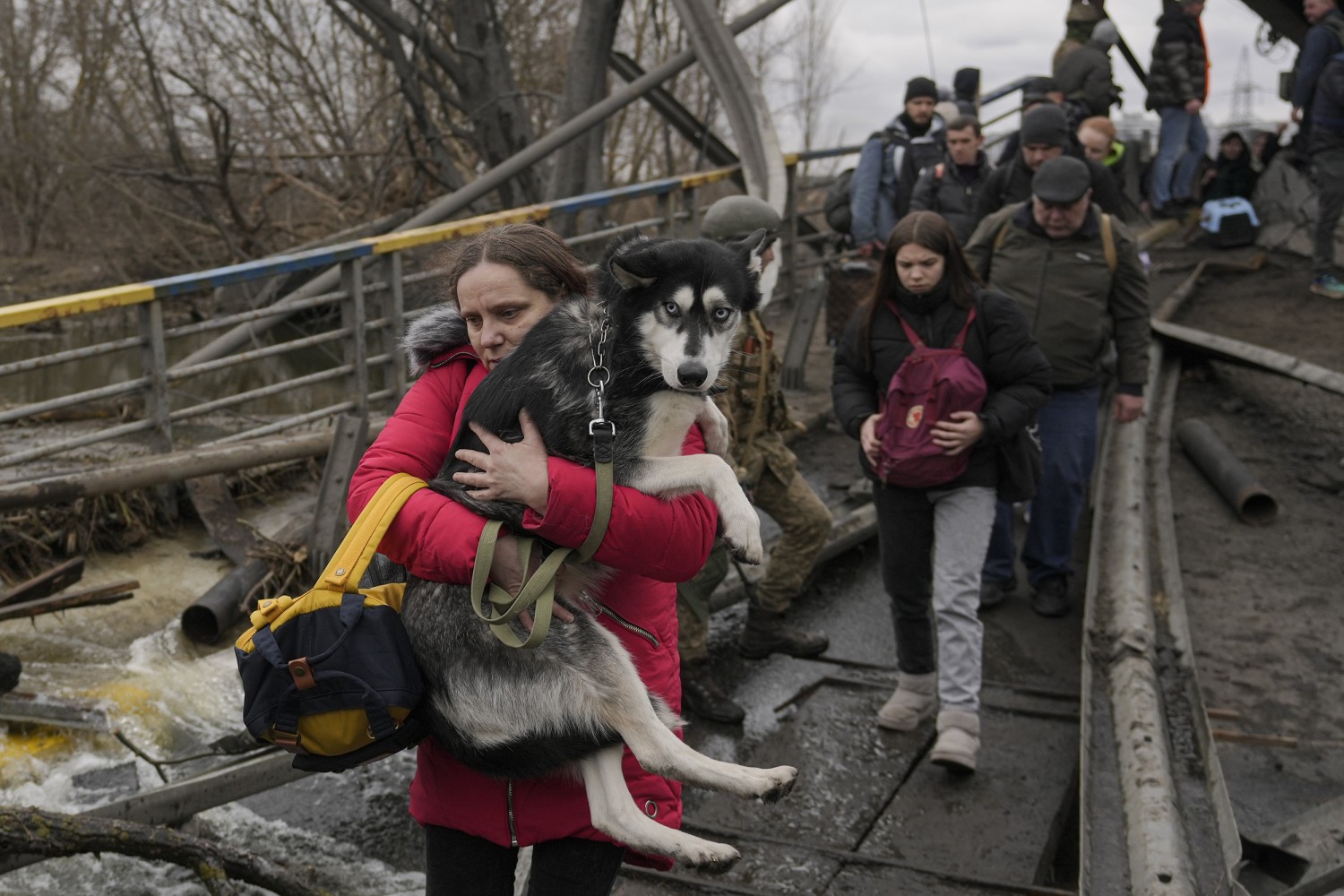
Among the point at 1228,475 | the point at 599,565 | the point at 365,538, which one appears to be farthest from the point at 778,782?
the point at 1228,475

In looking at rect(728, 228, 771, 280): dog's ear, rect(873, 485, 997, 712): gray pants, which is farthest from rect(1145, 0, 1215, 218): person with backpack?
rect(728, 228, 771, 280): dog's ear

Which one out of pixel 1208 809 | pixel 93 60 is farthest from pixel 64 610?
pixel 93 60

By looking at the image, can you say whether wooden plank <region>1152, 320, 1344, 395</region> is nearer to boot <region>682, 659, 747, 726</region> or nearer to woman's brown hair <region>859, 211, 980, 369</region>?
woman's brown hair <region>859, 211, 980, 369</region>

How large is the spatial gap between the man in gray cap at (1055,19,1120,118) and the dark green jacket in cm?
590

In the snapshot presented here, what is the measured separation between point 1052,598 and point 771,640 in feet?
5.30

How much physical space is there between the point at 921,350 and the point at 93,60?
14.2m

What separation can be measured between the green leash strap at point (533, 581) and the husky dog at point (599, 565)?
9 centimetres

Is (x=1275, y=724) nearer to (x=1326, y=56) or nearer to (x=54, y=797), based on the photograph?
(x=54, y=797)

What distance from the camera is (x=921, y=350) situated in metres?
4.73

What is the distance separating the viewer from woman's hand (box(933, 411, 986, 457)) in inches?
178

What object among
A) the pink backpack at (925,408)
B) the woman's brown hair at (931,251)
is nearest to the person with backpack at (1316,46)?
the woman's brown hair at (931,251)

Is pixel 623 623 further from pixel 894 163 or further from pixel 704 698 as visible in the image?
pixel 894 163

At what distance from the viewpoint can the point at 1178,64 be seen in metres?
13.6

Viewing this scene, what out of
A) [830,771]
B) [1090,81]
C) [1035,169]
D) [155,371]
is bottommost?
[830,771]
